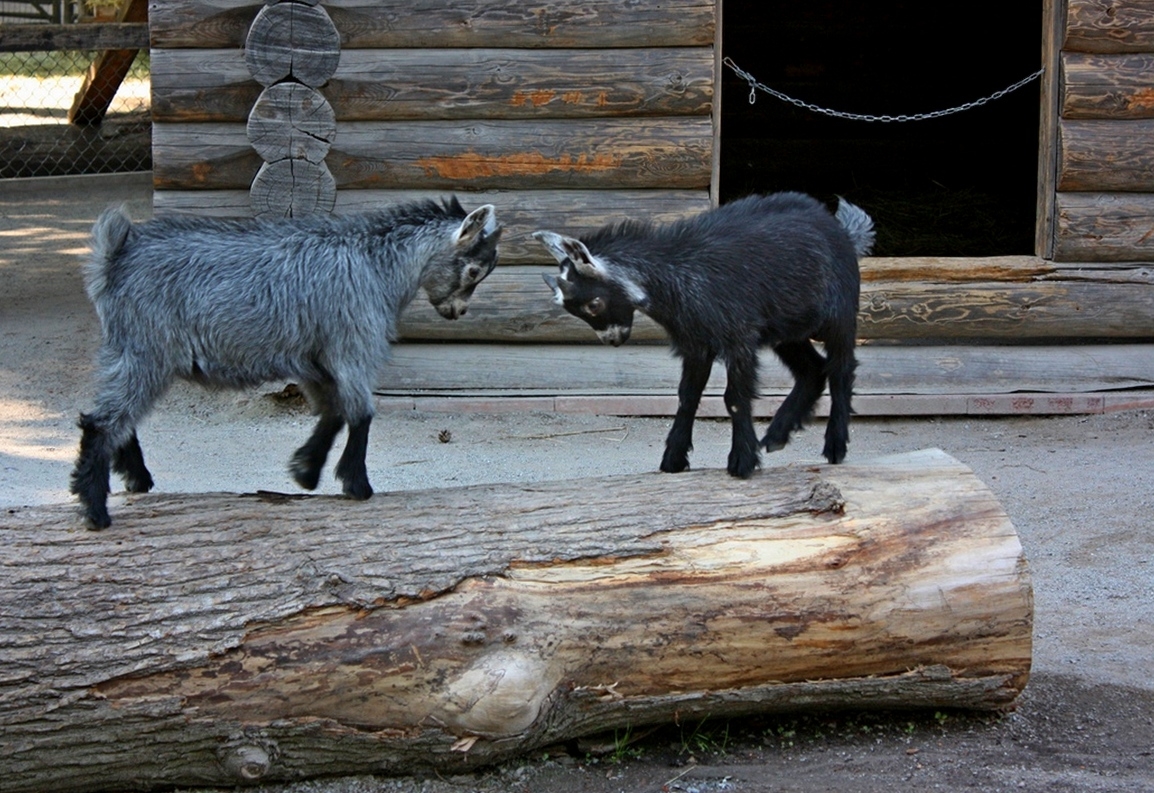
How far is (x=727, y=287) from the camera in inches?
176

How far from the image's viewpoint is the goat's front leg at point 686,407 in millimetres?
4613

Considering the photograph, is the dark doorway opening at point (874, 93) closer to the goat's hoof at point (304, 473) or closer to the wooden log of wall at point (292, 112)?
the wooden log of wall at point (292, 112)

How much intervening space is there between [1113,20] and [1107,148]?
2.41ft

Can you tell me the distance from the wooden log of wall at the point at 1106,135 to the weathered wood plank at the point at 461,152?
2205 mm

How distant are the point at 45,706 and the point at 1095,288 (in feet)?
21.1

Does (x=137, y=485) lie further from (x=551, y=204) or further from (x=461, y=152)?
(x=551, y=204)

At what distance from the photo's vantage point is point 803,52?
1202 cm

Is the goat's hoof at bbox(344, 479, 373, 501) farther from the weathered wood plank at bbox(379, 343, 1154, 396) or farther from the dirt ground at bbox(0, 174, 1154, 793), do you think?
the weathered wood plank at bbox(379, 343, 1154, 396)

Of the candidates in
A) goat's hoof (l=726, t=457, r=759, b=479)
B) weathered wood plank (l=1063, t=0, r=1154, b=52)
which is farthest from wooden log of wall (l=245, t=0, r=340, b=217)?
weathered wood plank (l=1063, t=0, r=1154, b=52)

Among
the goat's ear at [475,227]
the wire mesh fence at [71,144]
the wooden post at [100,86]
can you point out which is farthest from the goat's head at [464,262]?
the wire mesh fence at [71,144]

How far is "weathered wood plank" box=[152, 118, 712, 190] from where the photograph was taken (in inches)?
282

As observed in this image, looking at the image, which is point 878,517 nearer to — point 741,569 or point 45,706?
point 741,569

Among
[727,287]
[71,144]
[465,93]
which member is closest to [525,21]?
[465,93]

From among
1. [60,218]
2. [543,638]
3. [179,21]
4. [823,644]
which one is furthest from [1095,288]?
[60,218]
